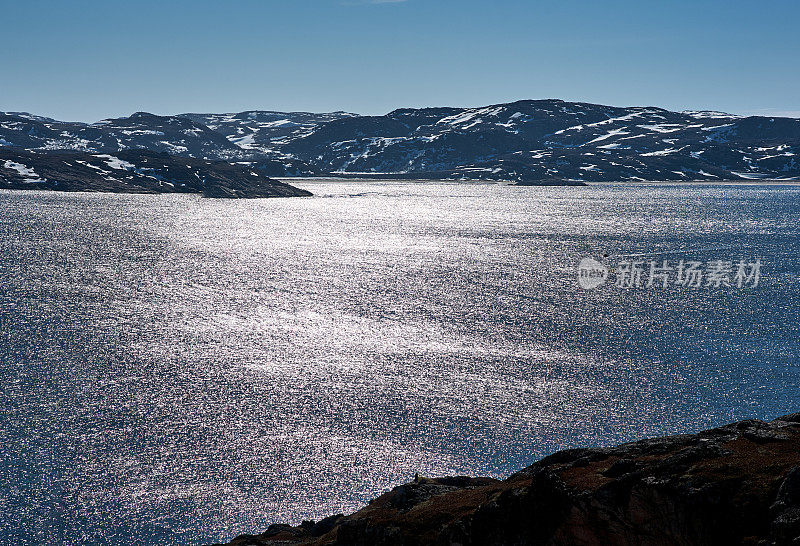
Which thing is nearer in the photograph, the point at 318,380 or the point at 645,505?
the point at 645,505

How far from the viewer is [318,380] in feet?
210

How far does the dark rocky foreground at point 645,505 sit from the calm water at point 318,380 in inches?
574

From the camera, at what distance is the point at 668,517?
2445 centimetres

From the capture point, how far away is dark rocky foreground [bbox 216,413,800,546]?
76.5ft

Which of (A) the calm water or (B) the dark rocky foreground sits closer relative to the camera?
(B) the dark rocky foreground

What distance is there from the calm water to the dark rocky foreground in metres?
14.6

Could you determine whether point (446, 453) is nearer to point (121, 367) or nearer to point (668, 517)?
point (668, 517)

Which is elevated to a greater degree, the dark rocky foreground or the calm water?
the dark rocky foreground

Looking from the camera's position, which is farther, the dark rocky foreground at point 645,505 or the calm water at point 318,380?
the calm water at point 318,380

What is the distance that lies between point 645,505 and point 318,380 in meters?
42.7

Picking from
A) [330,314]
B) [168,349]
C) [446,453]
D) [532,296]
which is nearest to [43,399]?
[168,349]

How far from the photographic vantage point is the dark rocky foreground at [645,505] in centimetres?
2333

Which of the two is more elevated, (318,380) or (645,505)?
(645,505)

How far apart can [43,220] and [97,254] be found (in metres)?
72.3
